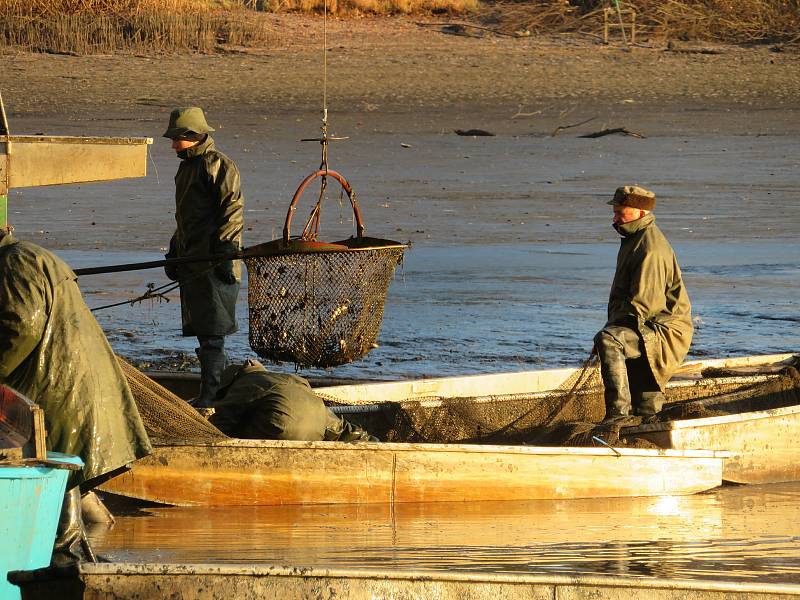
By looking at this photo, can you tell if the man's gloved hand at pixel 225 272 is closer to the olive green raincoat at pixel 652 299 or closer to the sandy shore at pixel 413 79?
the olive green raincoat at pixel 652 299

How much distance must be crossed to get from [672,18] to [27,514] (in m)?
26.3

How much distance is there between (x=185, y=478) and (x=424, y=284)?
6401 millimetres

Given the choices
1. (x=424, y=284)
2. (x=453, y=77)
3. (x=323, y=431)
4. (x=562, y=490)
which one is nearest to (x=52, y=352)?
(x=323, y=431)

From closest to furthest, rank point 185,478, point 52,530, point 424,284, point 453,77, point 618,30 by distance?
point 52,530 < point 185,478 < point 424,284 < point 453,77 < point 618,30

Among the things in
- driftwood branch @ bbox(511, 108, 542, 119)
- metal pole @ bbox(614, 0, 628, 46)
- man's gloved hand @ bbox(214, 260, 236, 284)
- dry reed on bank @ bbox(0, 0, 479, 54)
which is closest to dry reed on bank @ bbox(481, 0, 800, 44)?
metal pole @ bbox(614, 0, 628, 46)

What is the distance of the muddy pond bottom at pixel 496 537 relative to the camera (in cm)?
664

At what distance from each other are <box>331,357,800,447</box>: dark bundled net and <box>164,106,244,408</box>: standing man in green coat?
3.69ft

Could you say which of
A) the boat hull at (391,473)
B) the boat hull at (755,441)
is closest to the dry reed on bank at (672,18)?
the boat hull at (755,441)

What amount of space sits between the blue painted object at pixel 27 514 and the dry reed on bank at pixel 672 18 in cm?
2451

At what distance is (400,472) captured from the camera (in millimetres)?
7598

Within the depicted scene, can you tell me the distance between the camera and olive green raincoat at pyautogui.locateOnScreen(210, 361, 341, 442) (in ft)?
24.8

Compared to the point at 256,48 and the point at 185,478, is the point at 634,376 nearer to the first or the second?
the point at 185,478

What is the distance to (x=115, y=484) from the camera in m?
7.36

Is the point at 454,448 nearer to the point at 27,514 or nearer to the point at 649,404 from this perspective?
the point at 649,404
